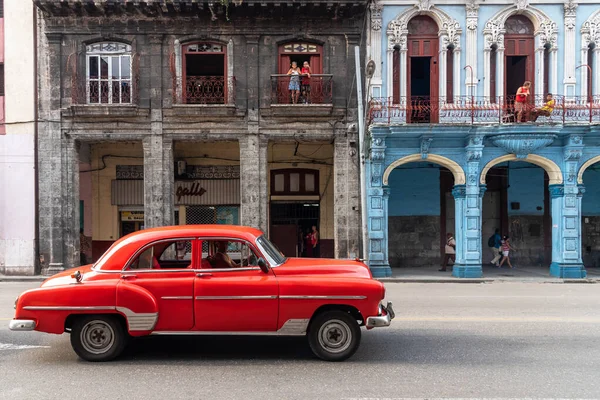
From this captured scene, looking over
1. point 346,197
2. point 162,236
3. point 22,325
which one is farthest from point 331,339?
point 346,197

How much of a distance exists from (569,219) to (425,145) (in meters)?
5.51

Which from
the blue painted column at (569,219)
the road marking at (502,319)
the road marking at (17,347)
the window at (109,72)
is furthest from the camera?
the window at (109,72)

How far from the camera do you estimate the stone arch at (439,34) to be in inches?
611

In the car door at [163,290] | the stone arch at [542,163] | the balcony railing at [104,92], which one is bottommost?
the car door at [163,290]

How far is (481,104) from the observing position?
15.4 meters

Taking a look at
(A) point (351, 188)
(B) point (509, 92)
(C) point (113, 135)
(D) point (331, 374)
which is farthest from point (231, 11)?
(D) point (331, 374)

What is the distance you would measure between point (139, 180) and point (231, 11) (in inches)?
298

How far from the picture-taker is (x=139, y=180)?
58.9 feet

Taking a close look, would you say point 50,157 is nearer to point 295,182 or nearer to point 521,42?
point 295,182

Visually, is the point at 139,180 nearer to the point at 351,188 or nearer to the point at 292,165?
the point at 292,165

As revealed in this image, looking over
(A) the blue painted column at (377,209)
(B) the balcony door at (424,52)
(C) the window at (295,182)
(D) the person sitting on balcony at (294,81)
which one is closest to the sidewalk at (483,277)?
(A) the blue painted column at (377,209)

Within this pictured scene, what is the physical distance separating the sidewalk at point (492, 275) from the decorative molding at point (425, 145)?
4.14 meters

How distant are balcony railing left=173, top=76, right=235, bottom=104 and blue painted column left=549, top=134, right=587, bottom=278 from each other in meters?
11.7

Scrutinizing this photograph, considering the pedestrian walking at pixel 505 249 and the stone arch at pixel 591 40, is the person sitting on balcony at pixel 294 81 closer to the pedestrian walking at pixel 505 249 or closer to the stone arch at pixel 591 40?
the pedestrian walking at pixel 505 249
